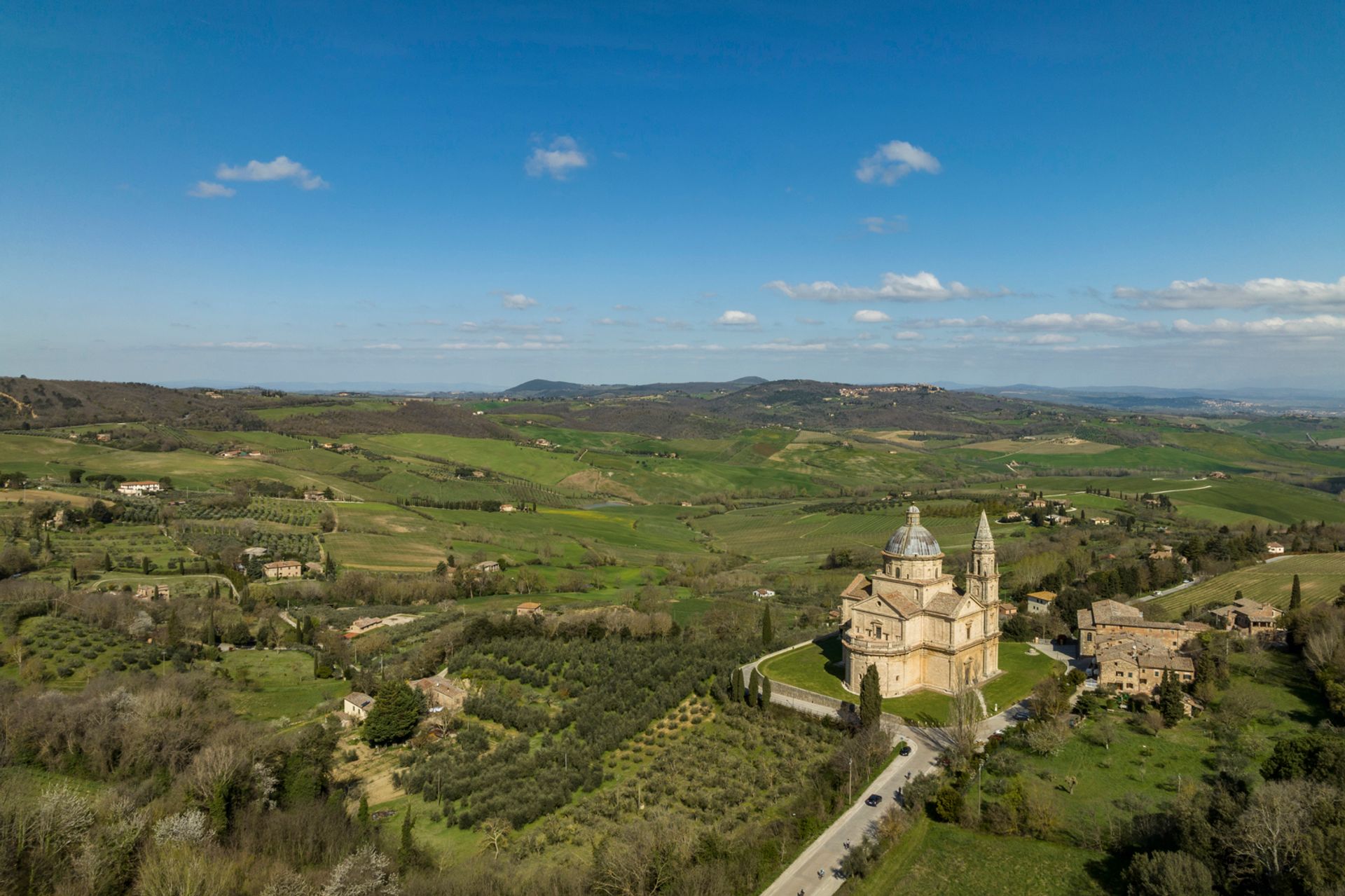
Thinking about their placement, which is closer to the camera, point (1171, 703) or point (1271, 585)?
point (1171, 703)

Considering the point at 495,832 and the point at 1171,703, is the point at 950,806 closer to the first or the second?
the point at 1171,703

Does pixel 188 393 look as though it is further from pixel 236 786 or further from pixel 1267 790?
pixel 1267 790

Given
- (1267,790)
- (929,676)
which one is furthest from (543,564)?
(1267,790)

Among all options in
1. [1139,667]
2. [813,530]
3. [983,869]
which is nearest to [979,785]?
[983,869]

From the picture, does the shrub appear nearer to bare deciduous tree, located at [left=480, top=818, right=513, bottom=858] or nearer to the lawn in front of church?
the lawn in front of church

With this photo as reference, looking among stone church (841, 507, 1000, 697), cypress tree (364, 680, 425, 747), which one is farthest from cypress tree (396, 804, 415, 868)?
stone church (841, 507, 1000, 697)

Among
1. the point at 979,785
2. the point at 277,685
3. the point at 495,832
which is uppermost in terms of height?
the point at 979,785
